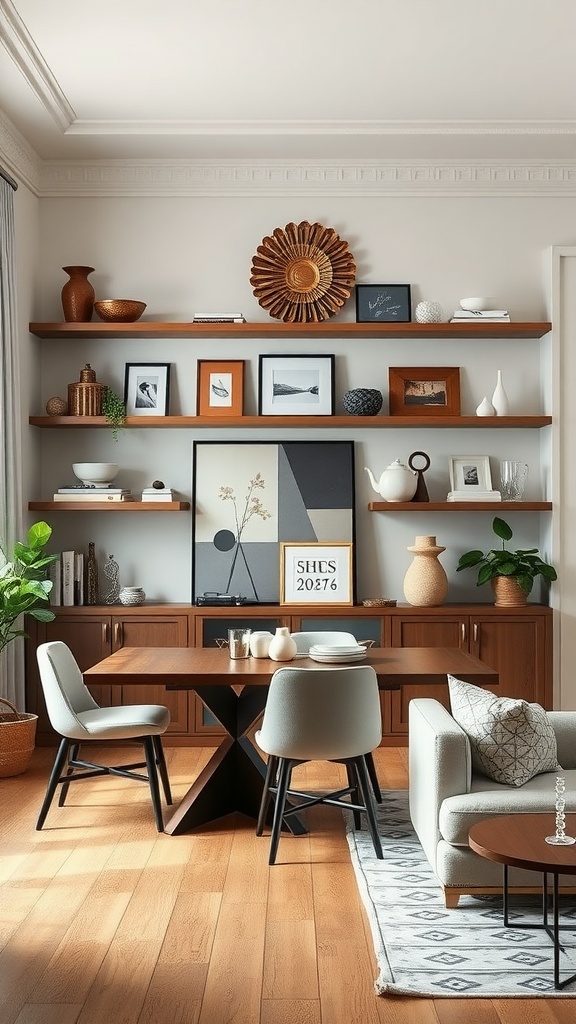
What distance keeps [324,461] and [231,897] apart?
309cm

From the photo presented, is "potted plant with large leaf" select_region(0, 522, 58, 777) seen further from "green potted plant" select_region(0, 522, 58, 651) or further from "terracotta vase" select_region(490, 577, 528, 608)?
"terracotta vase" select_region(490, 577, 528, 608)

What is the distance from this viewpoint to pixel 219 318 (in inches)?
232

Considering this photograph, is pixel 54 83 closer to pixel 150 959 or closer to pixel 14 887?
pixel 14 887

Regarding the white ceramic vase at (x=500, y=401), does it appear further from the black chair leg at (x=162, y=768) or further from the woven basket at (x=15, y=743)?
the woven basket at (x=15, y=743)

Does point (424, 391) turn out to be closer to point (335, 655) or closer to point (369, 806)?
point (335, 655)

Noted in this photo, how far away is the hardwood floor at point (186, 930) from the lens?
8.74 feet

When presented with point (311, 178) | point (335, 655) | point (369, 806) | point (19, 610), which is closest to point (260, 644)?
point (335, 655)

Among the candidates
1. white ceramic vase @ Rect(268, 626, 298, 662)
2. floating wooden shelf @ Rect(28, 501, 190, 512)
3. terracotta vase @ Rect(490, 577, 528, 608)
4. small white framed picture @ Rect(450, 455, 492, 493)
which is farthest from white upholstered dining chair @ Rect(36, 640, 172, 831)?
small white framed picture @ Rect(450, 455, 492, 493)

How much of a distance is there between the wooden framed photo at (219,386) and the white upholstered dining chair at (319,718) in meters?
2.62

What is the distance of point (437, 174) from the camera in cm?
604

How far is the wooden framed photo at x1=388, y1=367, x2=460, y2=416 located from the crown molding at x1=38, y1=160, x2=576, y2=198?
1.05 metres

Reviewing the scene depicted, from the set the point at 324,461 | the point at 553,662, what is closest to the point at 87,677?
the point at 324,461

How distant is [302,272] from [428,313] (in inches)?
30.7

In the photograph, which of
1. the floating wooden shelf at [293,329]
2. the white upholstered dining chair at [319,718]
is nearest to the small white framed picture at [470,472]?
the floating wooden shelf at [293,329]
